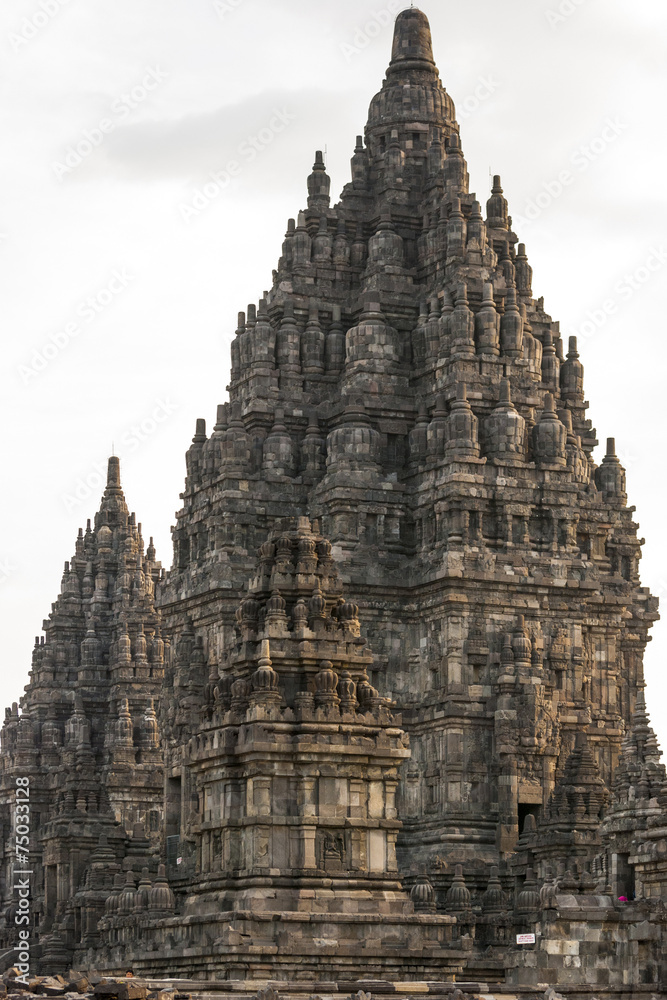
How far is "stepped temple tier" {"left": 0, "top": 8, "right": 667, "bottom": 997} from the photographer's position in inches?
2459

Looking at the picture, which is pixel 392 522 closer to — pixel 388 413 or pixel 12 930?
pixel 388 413

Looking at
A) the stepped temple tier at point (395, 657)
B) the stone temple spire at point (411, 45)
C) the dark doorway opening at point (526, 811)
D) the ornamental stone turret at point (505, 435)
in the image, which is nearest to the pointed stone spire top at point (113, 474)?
the stepped temple tier at point (395, 657)

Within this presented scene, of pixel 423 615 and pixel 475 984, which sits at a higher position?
pixel 423 615

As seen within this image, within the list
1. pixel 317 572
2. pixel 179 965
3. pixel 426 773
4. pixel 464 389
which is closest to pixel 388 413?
pixel 464 389

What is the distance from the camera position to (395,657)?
8544cm

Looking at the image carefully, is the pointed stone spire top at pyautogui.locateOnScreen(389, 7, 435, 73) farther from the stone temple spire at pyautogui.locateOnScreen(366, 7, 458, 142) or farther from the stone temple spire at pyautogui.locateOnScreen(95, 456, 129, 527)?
the stone temple spire at pyautogui.locateOnScreen(95, 456, 129, 527)

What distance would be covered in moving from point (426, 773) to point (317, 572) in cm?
1923

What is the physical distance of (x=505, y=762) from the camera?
8219 centimetres

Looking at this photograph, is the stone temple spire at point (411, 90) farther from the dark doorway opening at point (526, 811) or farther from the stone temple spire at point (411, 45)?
the dark doorway opening at point (526, 811)

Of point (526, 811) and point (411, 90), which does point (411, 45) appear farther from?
point (526, 811)

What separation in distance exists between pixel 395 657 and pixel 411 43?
25.0 meters

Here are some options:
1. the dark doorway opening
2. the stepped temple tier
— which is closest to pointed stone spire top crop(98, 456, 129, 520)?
the stepped temple tier

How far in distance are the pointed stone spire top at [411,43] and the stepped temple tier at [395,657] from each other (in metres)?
0.12

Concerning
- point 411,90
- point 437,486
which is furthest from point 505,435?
point 411,90
